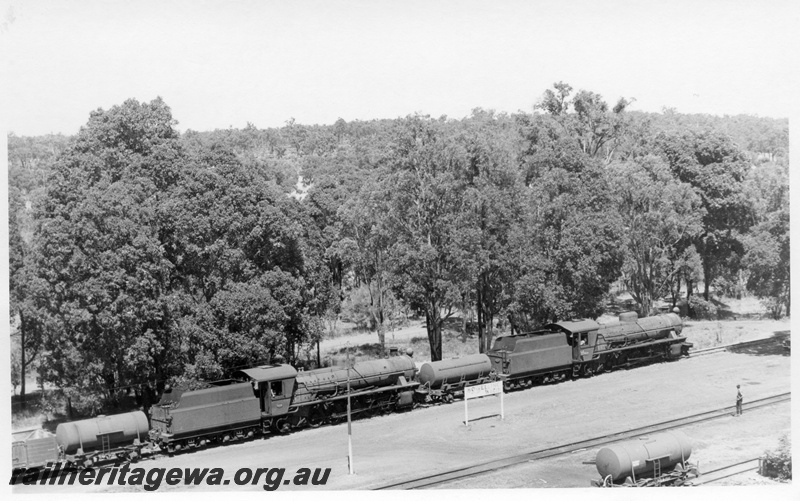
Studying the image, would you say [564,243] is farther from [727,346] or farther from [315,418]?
[315,418]

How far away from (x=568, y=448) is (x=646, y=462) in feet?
18.6

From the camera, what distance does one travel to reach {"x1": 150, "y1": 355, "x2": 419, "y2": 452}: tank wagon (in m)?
31.9

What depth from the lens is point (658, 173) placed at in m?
54.8

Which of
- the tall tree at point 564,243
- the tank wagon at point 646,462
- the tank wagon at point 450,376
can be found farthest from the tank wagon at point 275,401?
the tank wagon at point 646,462

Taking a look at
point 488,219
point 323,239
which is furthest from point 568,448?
point 323,239

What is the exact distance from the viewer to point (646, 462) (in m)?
25.2

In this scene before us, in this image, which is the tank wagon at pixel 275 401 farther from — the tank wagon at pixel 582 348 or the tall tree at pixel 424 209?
the tall tree at pixel 424 209

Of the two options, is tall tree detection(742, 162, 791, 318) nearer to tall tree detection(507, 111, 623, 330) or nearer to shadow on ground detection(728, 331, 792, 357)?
shadow on ground detection(728, 331, 792, 357)

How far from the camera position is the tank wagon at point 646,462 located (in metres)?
24.9

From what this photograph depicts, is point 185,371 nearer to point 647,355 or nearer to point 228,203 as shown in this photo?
point 228,203

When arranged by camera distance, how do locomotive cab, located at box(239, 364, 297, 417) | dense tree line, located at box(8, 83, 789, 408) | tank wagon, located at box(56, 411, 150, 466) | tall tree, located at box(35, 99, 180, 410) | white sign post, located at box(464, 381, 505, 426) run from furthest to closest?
dense tree line, located at box(8, 83, 789, 408) → white sign post, located at box(464, 381, 505, 426) → tall tree, located at box(35, 99, 180, 410) → locomotive cab, located at box(239, 364, 297, 417) → tank wagon, located at box(56, 411, 150, 466)

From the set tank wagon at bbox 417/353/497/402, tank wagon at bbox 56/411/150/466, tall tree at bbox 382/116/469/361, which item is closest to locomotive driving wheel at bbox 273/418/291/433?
tank wagon at bbox 56/411/150/466

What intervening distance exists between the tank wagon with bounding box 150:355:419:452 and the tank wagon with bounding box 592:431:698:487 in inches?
504

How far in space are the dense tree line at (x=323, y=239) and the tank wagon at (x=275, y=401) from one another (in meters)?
4.02
